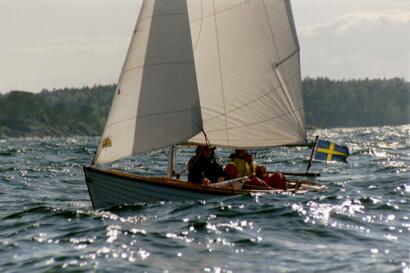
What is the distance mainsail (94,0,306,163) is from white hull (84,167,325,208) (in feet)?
1.56

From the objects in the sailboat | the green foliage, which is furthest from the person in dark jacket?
the green foliage

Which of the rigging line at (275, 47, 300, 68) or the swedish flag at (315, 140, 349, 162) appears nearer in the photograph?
the rigging line at (275, 47, 300, 68)

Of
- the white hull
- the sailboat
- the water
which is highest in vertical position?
the sailboat

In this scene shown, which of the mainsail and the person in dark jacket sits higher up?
the mainsail

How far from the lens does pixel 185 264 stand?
41.3 ft

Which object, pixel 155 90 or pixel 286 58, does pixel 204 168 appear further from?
pixel 286 58

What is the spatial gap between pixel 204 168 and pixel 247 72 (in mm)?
3108

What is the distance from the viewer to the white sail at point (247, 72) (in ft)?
68.2

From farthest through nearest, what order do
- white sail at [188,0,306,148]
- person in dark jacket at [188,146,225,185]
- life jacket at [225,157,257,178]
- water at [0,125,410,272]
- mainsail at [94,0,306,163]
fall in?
life jacket at [225,157,257,178] → white sail at [188,0,306,148] → person in dark jacket at [188,146,225,185] → mainsail at [94,0,306,163] → water at [0,125,410,272]

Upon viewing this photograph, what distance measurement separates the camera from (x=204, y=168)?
19953 millimetres

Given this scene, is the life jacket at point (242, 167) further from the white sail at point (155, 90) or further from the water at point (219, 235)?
the white sail at point (155, 90)

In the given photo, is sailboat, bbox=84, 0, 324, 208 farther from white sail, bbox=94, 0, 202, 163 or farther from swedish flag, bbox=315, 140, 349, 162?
swedish flag, bbox=315, 140, 349, 162

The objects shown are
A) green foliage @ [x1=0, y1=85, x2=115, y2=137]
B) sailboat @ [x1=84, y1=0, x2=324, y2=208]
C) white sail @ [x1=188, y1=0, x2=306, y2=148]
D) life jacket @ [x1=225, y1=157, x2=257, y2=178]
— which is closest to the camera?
sailboat @ [x1=84, y1=0, x2=324, y2=208]

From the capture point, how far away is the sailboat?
62.2 ft
